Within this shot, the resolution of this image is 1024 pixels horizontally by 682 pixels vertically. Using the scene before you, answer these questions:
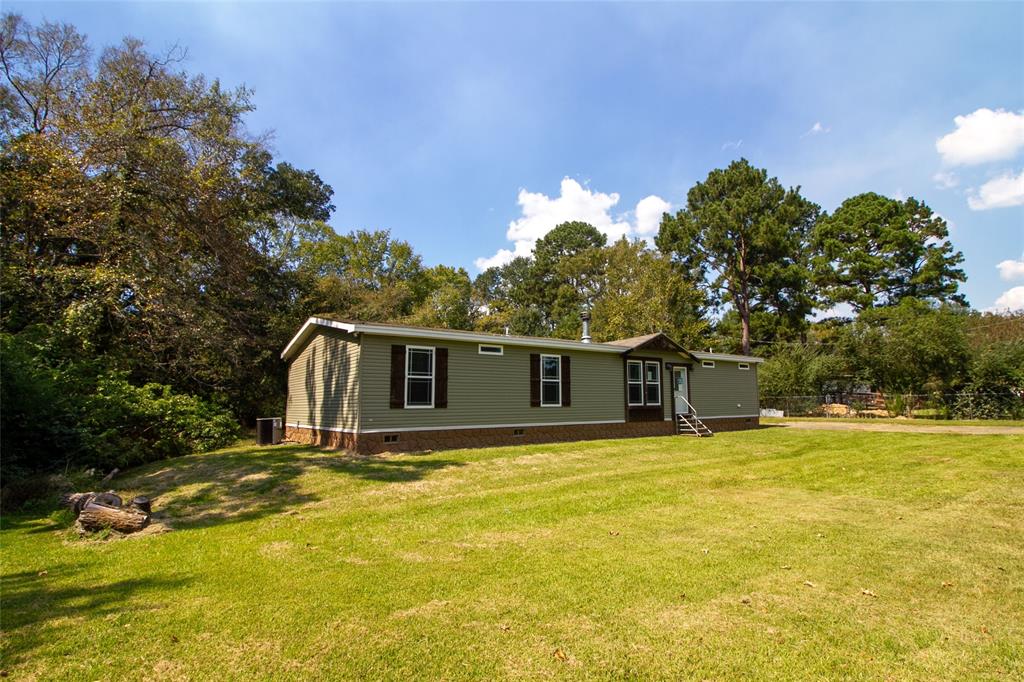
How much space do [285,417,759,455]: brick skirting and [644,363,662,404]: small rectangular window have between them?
0.81 metres

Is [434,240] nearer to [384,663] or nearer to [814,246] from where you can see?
[384,663]


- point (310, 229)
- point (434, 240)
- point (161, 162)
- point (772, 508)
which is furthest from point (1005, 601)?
point (310, 229)

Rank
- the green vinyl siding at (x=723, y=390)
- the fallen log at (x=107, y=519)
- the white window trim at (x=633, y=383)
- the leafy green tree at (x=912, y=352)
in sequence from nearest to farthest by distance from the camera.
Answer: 1. the fallen log at (x=107, y=519)
2. the white window trim at (x=633, y=383)
3. the green vinyl siding at (x=723, y=390)
4. the leafy green tree at (x=912, y=352)

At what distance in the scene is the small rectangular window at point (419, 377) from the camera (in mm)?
11798

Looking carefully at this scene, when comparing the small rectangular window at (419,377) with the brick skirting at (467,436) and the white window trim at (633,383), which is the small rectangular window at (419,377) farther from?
the white window trim at (633,383)

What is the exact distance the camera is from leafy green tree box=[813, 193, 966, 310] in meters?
36.5

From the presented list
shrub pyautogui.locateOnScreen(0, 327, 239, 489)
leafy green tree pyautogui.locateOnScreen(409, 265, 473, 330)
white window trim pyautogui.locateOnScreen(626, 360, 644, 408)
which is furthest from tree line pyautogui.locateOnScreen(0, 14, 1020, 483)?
white window trim pyautogui.locateOnScreen(626, 360, 644, 408)

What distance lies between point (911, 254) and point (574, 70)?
37.0m

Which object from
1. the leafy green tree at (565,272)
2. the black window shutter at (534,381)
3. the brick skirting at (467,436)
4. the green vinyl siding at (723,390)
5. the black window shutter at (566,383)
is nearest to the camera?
the brick skirting at (467,436)

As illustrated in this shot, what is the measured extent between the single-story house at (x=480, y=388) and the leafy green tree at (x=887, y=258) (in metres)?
25.9

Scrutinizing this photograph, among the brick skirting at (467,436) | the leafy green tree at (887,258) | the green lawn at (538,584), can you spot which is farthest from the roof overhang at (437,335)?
the leafy green tree at (887,258)

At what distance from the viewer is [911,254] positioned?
36906mm

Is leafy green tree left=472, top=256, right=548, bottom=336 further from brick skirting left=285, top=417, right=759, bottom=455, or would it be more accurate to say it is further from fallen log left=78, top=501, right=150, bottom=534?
fallen log left=78, top=501, right=150, bottom=534

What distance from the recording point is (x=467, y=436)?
12.5 metres
